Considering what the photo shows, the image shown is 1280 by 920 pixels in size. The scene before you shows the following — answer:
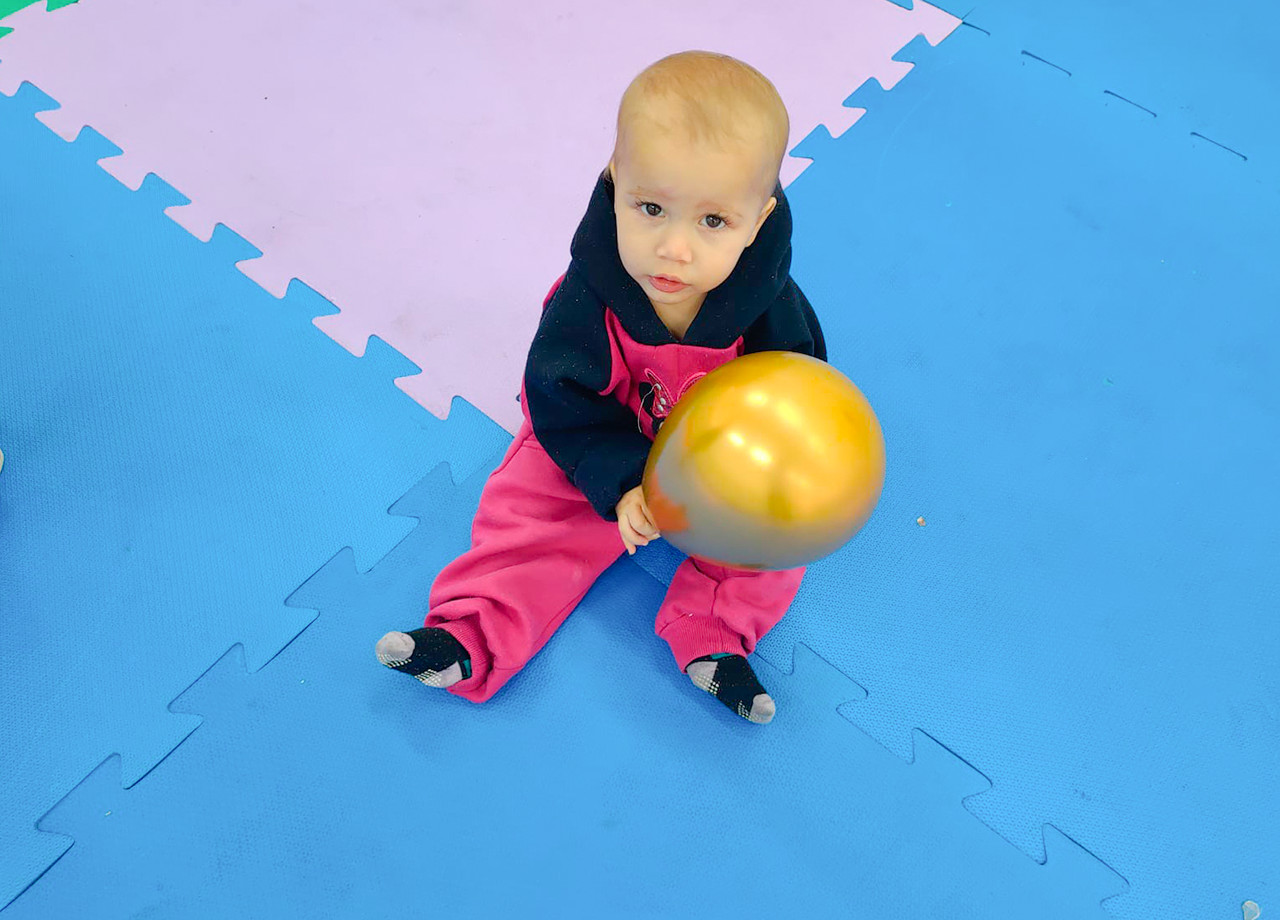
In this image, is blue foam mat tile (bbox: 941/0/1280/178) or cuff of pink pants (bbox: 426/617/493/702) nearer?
cuff of pink pants (bbox: 426/617/493/702)

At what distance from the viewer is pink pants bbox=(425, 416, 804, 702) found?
1.22 m

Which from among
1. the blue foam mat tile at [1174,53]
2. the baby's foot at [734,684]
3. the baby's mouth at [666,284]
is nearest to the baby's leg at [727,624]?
the baby's foot at [734,684]

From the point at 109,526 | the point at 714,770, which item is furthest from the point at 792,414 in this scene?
the point at 109,526

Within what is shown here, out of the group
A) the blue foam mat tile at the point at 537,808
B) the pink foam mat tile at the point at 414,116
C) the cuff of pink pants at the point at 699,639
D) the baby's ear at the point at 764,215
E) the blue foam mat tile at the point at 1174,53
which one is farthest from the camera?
the blue foam mat tile at the point at 1174,53

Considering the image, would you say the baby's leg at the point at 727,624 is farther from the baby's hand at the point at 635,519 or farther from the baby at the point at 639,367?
the baby's hand at the point at 635,519

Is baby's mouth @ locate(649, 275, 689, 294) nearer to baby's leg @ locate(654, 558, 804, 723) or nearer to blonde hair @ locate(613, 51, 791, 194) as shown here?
blonde hair @ locate(613, 51, 791, 194)

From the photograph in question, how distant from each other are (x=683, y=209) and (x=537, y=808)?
76 cm

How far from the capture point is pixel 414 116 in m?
1.80

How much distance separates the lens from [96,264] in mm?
1601

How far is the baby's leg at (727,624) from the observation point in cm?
120

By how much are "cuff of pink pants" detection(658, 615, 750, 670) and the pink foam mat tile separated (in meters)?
0.43

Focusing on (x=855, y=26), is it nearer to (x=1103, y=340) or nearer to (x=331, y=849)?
(x=1103, y=340)

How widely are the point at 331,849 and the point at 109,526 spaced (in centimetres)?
60

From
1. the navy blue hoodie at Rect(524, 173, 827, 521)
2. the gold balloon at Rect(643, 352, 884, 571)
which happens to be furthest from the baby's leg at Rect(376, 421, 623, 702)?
the gold balloon at Rect(643, 352, 884, 571)
